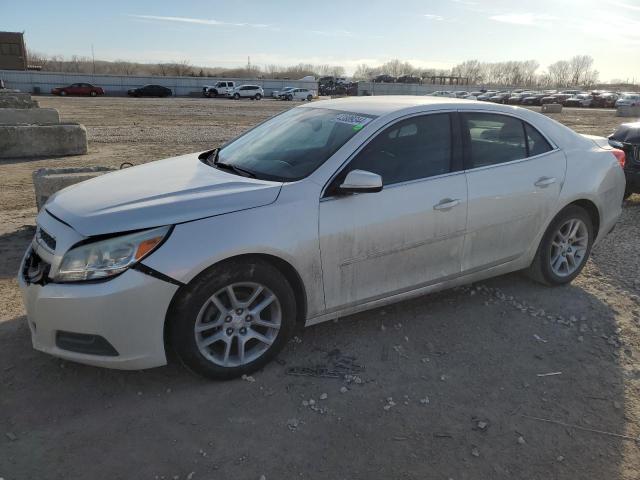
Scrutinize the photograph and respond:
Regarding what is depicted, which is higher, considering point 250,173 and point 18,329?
point 250,173

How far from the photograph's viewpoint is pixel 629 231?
6797 millimetres

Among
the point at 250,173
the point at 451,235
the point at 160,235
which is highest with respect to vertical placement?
the point at 250,173

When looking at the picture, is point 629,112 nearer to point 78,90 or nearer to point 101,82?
point 78,90

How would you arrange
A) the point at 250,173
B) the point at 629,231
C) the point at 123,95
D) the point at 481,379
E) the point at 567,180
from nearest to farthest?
the point at 481,379 → the point at 250,173 → the point at 567,180 → the point at 629,231 → the point at 123,95

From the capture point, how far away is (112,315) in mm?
2850

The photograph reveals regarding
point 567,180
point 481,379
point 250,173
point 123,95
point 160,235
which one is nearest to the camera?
point 160,235

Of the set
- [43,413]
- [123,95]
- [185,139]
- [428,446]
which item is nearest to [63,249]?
[43,413]

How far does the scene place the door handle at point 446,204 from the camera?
12.4 ft

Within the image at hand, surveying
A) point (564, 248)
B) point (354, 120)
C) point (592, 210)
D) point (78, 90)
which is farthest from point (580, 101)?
point (354, 120)

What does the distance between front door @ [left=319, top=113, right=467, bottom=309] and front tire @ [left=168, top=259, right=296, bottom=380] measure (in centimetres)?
38

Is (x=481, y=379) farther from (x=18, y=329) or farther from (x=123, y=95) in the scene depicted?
(x=123, y=95)

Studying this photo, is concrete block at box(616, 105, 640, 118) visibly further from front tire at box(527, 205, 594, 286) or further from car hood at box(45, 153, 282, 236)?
car hood at box(45, 153, 282, 236)

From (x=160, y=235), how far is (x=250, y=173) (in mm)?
973

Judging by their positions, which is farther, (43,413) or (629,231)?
(629,231)
